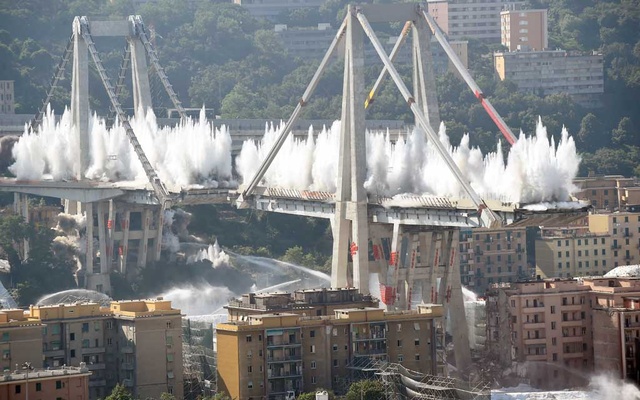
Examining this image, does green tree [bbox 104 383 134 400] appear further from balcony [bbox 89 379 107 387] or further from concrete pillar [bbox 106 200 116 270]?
concrete pillar [bbox 106 200 116 270]

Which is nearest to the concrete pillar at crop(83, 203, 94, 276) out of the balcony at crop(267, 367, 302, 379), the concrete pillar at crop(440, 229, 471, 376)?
the concrete pillar at crop(440, 229, 471, 376)

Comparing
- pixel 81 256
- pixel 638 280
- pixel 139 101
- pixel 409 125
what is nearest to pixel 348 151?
pixel 638 280

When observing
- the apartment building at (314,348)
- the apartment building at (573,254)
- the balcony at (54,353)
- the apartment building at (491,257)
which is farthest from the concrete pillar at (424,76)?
the balcony at (54,353)

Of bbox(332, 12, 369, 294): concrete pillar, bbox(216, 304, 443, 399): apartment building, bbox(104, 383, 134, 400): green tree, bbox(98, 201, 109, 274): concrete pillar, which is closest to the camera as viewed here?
bbox(104, 383, 134, 400): green tree

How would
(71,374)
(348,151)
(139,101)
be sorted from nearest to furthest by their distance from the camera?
1. (71,374)
2. (348,151)
3. (139,101)

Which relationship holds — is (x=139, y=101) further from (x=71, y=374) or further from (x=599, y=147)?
(x=71, y=374)

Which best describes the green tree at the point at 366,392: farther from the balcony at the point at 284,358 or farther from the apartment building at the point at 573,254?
the apartment building at the point at 573,254
